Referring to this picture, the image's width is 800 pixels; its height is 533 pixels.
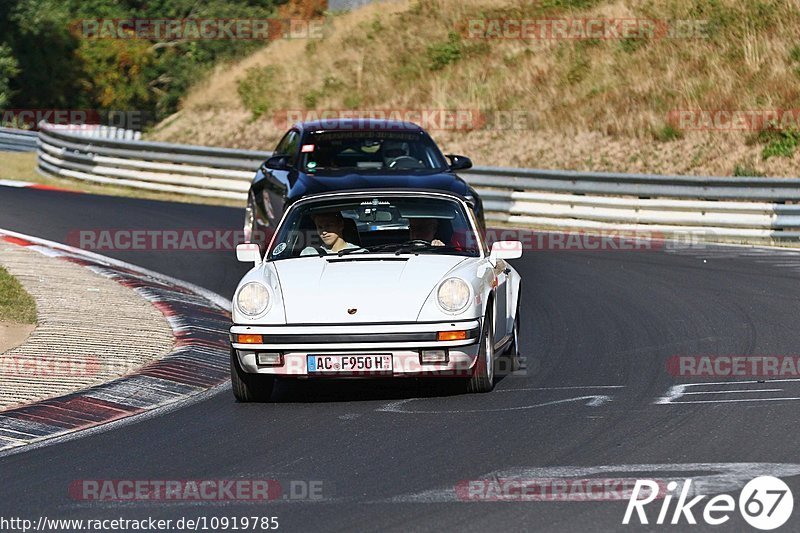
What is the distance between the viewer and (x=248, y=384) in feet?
29.8

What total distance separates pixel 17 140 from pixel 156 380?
1010 inches

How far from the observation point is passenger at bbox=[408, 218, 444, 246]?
1006cm

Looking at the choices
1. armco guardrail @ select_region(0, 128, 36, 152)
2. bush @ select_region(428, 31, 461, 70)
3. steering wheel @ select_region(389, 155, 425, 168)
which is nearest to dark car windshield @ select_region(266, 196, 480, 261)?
steering wheel @ select_region(389, 155, 425, 168)

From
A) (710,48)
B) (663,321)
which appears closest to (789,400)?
(663,321)

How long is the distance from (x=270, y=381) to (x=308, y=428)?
3.62 ft

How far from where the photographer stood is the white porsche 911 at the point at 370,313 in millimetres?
8758

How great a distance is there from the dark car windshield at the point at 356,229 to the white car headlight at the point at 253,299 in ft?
2.42

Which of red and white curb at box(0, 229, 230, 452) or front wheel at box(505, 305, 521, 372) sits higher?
front wheel at box(505, 305, 521, 372)

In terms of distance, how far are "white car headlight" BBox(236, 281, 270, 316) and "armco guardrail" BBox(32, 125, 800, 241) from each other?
1180 cm

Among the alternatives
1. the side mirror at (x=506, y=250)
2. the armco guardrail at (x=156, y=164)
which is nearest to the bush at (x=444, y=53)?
the armco guardrail at (x=156, y=164)

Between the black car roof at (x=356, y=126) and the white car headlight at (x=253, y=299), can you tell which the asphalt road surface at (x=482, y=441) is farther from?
the black car roof at (x=356, y=126)

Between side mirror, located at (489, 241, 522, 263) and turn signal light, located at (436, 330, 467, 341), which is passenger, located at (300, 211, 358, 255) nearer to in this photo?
side mirror, located at (489, 241, 522, 263)

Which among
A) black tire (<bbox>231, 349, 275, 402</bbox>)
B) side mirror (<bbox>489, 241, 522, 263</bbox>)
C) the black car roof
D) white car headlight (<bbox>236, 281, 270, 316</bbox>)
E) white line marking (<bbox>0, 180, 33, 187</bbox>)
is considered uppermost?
the black car roof

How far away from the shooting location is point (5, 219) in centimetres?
2003
